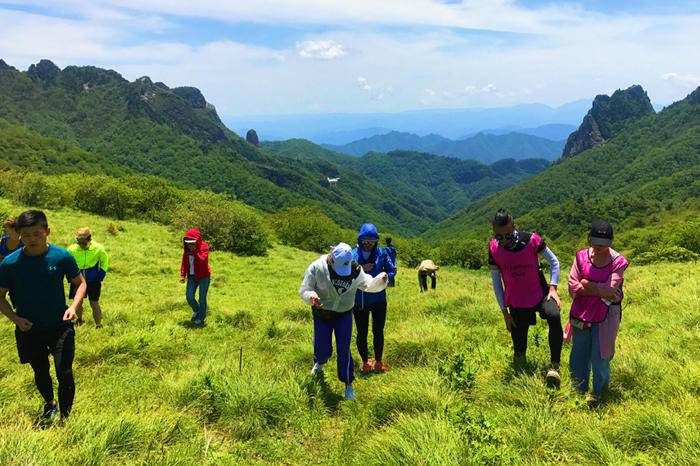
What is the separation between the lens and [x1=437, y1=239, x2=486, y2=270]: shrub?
144 feet

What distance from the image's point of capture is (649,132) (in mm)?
193125

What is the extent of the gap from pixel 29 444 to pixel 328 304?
303 cm

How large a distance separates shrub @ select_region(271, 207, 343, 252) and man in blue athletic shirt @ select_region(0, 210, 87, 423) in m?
35.9

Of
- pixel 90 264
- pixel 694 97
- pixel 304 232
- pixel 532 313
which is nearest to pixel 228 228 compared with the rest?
pixel 304 232

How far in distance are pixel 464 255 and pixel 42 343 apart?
149ft

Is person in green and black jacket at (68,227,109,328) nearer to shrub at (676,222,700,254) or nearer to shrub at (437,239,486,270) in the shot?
shrub at (437,239,486,270)

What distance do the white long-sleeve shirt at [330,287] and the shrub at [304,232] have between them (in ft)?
116

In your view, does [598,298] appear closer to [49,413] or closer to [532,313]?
[532,313]

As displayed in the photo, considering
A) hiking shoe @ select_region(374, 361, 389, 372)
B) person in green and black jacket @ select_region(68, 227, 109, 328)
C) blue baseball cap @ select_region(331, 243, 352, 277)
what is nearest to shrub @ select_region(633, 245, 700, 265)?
hiking shoe @ select_region(374, 361, 389, 372)

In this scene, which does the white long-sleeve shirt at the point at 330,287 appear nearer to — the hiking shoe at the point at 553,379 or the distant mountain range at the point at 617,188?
the hiking shoe at the point at 553,379

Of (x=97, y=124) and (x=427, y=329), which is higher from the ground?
(x=97, y=124)

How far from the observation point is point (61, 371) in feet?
13.5

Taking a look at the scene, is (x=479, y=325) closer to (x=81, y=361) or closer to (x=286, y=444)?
(x=286, y=444)

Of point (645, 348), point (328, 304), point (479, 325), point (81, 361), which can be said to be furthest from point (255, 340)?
point (645, 348)
